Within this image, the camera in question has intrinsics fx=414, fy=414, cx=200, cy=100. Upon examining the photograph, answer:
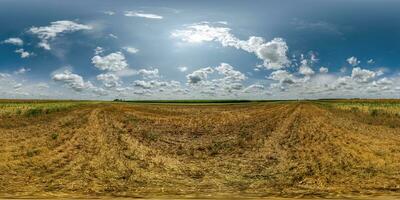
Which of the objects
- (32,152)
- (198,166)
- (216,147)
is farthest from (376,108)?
(32,152)

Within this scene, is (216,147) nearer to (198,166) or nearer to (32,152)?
(198,166)

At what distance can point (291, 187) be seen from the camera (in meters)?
9.79

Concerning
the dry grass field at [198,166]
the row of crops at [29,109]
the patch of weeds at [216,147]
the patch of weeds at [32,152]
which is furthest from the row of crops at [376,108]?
the row of crops at [29,109]

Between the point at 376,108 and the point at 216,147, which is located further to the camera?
the point at 376,108

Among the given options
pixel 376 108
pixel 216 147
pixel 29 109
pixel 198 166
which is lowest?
pixel 198 166

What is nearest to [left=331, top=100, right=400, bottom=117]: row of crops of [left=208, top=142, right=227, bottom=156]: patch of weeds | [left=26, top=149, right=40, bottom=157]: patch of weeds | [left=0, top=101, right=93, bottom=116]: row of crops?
[left=208, top=142, right=227, bottom=156]: patch of weeds

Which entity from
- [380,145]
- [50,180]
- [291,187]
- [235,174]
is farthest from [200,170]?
[380,145]

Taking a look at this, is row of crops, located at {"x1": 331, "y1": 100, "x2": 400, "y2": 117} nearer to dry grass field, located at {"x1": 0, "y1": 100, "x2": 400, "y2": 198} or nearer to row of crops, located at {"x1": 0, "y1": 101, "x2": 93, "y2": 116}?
dry grass field, located at {"x1": 0, "y1": 100, "x2": 400, "y2": 198}

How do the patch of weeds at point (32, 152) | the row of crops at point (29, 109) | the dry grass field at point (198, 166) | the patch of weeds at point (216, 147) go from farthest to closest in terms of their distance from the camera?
the row of crops at point (29, 109) < the patch of weeds at point (216, 147) < the patch of weeds at point (32, 152) < the dry grass field at point (198, 166)

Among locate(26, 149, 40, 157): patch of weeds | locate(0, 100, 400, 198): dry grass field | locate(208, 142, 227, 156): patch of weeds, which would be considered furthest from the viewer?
locate(208, 142, 227, 156): patch of weeds

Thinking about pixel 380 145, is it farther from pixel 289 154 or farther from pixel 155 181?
pixel 155 181

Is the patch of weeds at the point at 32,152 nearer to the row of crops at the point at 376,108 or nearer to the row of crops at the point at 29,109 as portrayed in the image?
the row of crops at the point at 29,109

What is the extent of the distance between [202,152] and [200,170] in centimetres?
351

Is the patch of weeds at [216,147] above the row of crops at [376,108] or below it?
below
